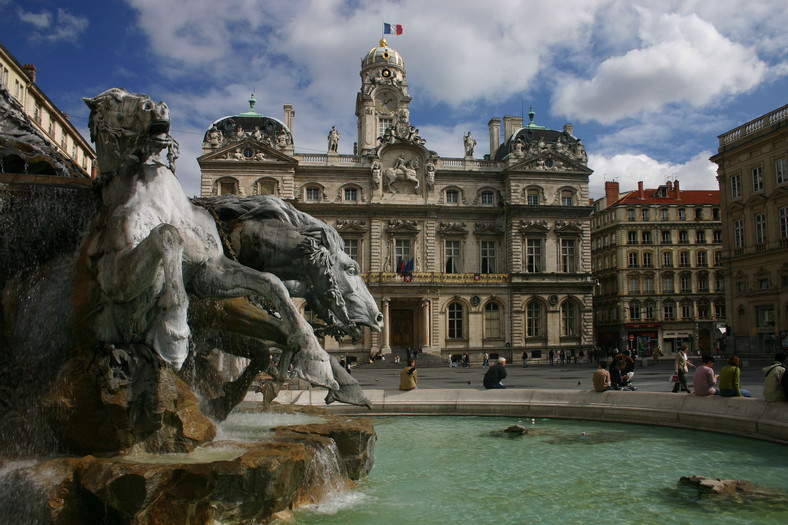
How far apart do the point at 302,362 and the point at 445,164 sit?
41481 mm

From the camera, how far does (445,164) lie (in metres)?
46.0

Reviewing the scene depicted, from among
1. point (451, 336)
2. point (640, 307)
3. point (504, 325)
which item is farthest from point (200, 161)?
point (640, 307)

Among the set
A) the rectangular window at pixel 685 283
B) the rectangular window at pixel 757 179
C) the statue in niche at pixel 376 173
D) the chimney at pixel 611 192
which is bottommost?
the rectangular window at pixel 685 283

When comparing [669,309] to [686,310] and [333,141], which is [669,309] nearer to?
[686,310]

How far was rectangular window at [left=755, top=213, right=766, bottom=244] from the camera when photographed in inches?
1485

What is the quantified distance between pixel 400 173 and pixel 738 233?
909 inches

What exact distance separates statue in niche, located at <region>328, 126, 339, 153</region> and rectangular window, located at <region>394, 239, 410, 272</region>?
28.1ft

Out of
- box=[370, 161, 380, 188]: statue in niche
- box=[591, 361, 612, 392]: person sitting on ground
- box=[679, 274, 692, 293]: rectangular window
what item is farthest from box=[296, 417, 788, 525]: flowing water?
box=[679, 274, 692, 293]: rectangular window

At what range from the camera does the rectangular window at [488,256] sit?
150ft

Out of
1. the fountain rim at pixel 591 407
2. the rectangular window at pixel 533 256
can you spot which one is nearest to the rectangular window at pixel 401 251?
the rectangular window at pixel 533 256

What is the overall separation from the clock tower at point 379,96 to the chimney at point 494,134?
802 cm

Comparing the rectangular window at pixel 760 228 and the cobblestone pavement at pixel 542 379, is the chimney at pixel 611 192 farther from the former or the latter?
the cobblestone pavement at pixel 542 379

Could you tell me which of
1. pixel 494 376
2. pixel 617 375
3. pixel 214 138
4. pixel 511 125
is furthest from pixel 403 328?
pixel 617 375

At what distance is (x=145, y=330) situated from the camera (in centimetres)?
541
